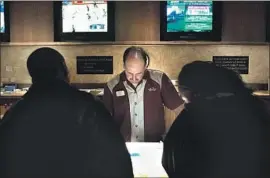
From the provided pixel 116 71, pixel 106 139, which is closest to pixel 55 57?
pixel 106 139

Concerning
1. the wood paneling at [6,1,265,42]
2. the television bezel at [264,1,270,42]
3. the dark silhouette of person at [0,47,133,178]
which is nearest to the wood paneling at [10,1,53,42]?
the wood paneling at [6,1,265,42]

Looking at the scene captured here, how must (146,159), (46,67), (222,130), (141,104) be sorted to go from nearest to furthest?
(222,130), (46,67), (146,159), (141,104)

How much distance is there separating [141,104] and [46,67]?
62.4 inches

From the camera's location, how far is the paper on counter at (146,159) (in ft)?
9.24

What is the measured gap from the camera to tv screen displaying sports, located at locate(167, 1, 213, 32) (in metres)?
5.69

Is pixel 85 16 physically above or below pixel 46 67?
above

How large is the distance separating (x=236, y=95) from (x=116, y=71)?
3875mm

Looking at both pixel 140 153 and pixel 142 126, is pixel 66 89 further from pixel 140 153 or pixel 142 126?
pixel 142 126

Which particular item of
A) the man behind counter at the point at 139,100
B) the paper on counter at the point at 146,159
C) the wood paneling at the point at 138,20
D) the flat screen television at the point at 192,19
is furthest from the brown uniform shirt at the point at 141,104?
the wood paneling at the point at 138,20

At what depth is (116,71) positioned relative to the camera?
6.04 m

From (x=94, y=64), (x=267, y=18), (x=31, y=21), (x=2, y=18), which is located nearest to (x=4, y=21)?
(x=2, y=18)

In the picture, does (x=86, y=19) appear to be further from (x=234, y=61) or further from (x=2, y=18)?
(x=234, y=61)

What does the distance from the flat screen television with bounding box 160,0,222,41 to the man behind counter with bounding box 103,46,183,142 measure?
1.94 metres

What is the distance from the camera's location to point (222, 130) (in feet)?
7.26
